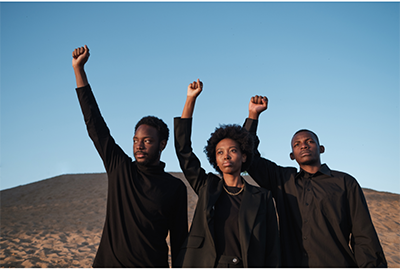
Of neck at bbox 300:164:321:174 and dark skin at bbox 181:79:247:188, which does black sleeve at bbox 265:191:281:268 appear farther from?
neck at bbox 300:164:321:174

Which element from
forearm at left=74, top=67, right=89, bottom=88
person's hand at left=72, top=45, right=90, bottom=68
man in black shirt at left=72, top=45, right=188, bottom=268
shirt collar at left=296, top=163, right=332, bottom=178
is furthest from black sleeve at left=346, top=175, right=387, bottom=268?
person's hand at left=72, top=45, right=90, bottom=68

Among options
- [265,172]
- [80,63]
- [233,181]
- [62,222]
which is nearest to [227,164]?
[233,181]

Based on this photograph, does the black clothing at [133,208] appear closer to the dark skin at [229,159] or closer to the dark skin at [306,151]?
the dark skin at [229,159]

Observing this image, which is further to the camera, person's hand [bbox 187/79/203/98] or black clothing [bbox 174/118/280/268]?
person's hand [bbox 187/79/203/98]

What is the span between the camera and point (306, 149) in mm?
3631

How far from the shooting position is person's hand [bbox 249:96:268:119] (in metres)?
3.92

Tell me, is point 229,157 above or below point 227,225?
above

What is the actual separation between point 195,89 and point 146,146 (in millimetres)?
852

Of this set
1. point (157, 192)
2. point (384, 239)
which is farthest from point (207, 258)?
point (384, 239)

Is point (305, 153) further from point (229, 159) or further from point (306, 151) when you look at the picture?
point (229, 159)

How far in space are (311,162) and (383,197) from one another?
64.4 ft

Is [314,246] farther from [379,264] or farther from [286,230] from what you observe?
[379,264]

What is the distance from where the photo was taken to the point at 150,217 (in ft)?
10.4

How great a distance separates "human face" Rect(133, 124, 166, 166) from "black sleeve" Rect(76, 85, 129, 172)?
214mm
